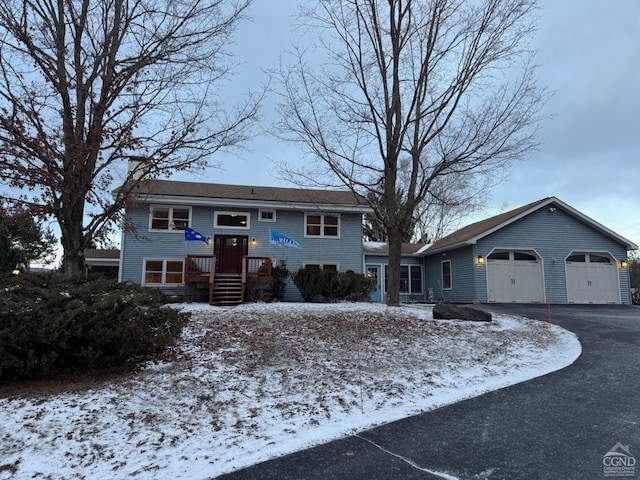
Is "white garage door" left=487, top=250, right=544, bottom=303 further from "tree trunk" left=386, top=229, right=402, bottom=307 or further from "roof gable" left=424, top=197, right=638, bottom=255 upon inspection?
"tree trunk" left=386, top=229, right=402, bottom=307

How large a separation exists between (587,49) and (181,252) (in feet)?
51.7

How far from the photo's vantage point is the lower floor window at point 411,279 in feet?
74.4

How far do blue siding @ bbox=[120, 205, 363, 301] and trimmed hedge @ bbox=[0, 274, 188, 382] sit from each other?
10310 mm

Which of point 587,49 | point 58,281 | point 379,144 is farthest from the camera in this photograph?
point 379,144

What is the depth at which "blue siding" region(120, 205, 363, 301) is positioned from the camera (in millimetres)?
16625

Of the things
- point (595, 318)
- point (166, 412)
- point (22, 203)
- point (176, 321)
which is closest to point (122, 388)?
point (166, 412)

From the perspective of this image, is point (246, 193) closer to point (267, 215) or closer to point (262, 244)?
point (267, 215)

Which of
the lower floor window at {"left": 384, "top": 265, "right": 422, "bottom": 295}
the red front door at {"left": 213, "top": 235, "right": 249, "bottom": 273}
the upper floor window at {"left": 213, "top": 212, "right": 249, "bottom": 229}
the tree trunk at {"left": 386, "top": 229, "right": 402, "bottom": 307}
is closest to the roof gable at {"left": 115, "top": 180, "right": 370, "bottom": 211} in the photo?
the upper floor window at {"left": 213, "top": 212, "right": 249, "bottom": 229}

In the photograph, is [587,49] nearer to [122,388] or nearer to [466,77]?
[466,77]

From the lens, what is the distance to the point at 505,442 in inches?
157

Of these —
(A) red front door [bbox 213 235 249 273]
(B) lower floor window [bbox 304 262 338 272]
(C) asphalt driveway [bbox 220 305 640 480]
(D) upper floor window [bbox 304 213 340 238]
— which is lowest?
(C) asphalt driveway [bbox 220 305 640 480]

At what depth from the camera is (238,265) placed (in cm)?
1745

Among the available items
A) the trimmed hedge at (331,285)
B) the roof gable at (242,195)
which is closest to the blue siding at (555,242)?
the trimmed hedge at (331,285)

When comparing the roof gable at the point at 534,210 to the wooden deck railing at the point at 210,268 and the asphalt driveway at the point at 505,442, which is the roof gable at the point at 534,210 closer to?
the wooden deck railing at the point at 210,268
